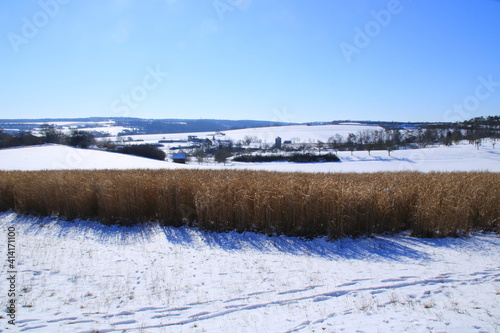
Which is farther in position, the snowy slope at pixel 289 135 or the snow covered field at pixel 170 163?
the snowy slope at pixel 289 135

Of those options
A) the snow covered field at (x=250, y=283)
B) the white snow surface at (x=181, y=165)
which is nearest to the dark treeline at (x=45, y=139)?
the white snow surface at (x=181, y=165)

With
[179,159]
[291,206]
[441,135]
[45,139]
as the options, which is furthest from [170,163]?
[441,135]

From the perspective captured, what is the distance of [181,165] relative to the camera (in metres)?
39.0

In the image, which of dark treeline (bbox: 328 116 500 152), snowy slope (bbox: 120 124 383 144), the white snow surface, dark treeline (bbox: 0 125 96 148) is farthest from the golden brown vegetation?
snowy slope (bbox: 120 124 383 144)

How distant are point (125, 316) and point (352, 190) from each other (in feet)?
20.1

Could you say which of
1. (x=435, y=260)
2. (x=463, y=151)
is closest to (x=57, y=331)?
(x=435, y=260)

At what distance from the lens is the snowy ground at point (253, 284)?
3639 mm

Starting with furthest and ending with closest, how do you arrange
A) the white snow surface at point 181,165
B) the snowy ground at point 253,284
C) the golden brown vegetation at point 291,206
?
the white snow surface at point 181,165
the golden brown vegetation at point 291,206
the snowy ground at point 253,284

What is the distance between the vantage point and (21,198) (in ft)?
33.1

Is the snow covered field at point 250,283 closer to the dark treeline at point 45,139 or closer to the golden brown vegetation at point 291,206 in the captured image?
the golden brown vegetation at point 291,206

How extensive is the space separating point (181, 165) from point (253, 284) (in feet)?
117

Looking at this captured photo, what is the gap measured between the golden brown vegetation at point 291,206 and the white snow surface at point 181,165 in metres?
17.8

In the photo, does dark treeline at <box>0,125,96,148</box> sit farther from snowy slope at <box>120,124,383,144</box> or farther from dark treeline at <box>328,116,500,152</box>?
dark treeline at <box>328,116,500,152</box>

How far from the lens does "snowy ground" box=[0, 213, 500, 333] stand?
143 inches
